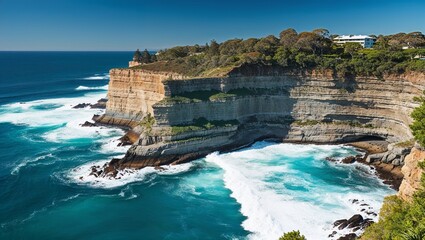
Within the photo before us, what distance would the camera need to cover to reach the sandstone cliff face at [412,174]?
21.8 m

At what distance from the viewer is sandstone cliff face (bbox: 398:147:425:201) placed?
21797 millimetres

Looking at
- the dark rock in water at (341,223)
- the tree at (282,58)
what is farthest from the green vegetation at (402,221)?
the tree at (282,58)

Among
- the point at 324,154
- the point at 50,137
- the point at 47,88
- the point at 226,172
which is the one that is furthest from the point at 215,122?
the point at 47,88

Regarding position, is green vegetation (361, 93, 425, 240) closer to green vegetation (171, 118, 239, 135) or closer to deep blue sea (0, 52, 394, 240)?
deep blue sea (0, 52, 394, 240)

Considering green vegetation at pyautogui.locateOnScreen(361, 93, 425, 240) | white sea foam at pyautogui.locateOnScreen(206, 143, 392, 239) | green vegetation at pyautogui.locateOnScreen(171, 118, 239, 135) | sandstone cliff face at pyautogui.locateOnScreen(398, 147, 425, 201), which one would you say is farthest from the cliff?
green vegetation at pyautogui.locateOnScreen(361, 93, 425, 240)

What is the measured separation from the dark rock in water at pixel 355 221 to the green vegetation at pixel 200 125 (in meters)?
23.3

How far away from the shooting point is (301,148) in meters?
50.2

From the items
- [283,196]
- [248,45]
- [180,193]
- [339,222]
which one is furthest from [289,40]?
[339,222]

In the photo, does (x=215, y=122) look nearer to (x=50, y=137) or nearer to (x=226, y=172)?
(x=226, y=172)

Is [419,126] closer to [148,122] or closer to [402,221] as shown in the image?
[402,221]

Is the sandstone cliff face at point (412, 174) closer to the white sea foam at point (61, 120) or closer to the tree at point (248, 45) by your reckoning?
the white sea foam at point (61, 120)

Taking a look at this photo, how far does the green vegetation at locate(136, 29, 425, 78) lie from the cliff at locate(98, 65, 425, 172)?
1328 millimetres

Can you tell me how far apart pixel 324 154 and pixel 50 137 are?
41.2m

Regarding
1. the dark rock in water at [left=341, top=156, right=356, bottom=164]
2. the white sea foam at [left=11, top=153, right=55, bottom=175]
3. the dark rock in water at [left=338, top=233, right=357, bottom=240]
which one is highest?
the dark rock in water at [left=341, top=156, right=356, bottom=164]
